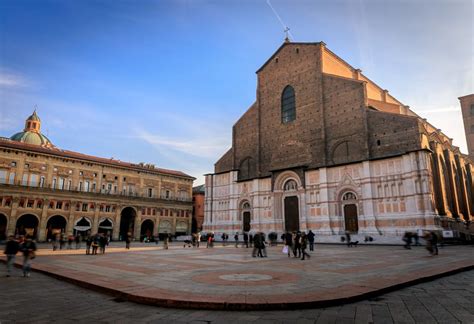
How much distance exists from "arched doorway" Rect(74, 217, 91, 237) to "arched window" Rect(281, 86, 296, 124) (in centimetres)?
2873

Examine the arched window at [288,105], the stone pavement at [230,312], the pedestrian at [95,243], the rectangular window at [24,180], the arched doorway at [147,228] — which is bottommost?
the stone pavement at [230,312]

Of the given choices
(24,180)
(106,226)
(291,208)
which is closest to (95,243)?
(291,208)

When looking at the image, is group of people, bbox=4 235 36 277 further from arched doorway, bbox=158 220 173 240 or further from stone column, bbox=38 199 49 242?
arched doorway, bbox=158 220 173 240

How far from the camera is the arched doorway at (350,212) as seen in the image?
96.8 ft

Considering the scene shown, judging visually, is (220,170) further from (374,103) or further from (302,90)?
(374,103)

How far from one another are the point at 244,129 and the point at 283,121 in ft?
20.4

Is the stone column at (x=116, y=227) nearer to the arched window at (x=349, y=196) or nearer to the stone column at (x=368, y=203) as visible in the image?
the arched window at (x=349, y=196)

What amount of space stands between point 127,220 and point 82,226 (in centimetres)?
747

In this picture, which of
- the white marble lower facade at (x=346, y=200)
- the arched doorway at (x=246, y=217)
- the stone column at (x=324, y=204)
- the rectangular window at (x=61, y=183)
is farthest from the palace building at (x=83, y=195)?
the stone column at (x=324, y=204)

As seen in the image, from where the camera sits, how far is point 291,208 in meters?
34.5

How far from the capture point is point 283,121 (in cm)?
3788

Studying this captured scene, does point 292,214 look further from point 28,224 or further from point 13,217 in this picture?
point 28,224

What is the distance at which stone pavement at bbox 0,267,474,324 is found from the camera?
4.87 m

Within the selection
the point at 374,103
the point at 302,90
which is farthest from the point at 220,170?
the point at 374,103
